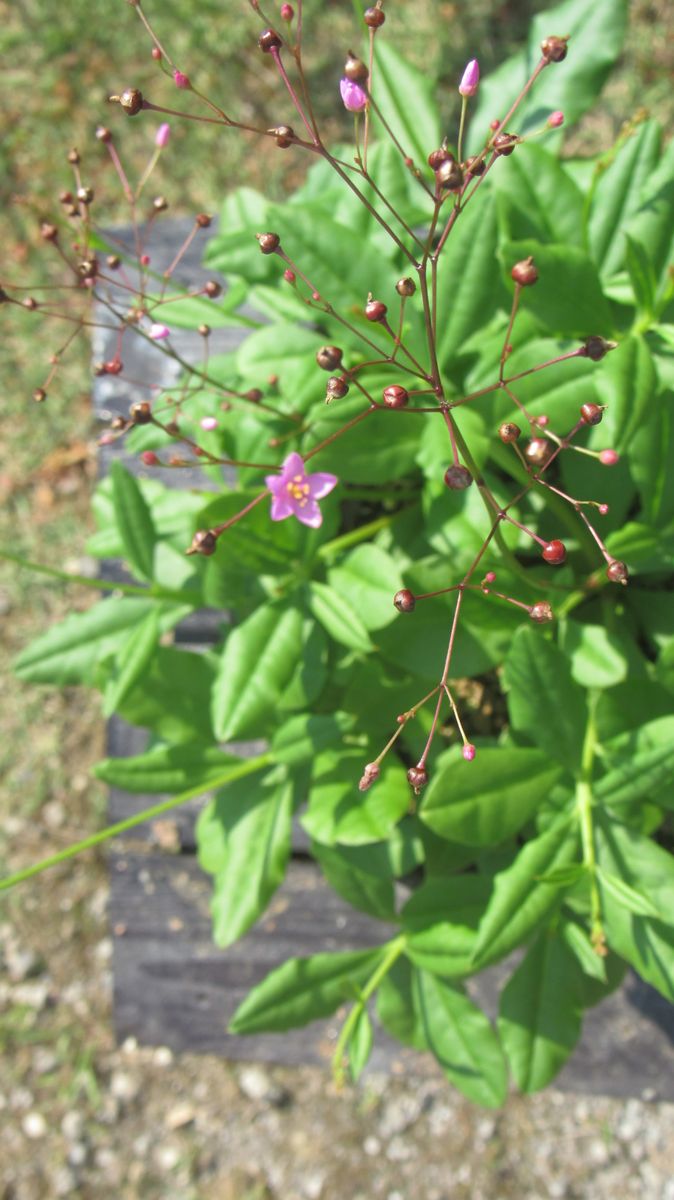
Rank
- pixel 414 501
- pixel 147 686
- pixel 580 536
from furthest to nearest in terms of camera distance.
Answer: pixel 414 501 < pixel 147 686 < pixel 580 536

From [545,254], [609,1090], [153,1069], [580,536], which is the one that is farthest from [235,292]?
[153,1069]

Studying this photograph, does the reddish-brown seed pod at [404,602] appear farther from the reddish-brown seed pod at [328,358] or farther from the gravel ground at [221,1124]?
the gravel ground at [221,1124]

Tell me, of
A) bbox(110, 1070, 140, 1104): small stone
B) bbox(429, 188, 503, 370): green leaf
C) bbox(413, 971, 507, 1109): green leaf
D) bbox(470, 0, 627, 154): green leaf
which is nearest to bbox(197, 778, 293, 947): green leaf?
bbox(413, 971, 507, 1109): green leaf

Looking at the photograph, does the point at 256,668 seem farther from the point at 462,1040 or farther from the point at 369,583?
the point at 462,1040

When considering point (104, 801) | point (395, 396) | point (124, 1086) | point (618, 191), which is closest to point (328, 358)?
point (395, 396)

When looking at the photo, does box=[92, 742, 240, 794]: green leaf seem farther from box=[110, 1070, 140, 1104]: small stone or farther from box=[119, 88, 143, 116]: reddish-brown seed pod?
box=[110, 1070, 140, 1104]: small stone

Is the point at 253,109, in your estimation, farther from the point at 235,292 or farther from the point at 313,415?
the point at 313,415
